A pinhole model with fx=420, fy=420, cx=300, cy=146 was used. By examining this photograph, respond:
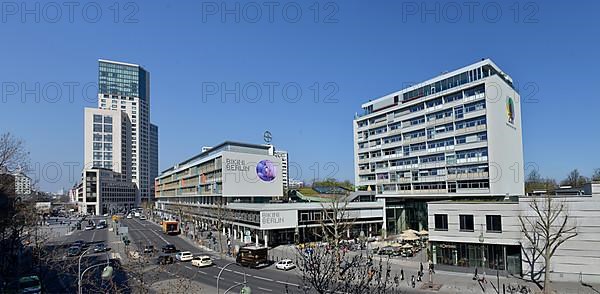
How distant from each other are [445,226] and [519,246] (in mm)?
7157

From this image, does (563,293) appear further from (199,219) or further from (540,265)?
(199,219)

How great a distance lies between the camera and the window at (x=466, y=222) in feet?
134

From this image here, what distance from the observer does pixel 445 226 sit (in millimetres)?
42875

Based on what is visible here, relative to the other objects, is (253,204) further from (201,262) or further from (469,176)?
(469,176)

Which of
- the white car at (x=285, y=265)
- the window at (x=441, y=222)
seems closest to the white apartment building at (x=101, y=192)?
the white car at (x=285, y=265)

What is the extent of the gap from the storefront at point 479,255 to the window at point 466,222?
1.48 meters

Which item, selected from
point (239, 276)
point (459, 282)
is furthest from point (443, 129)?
point (239, 276)

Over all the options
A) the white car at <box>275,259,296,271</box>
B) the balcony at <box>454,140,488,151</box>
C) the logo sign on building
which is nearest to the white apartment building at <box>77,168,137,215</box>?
the logo sign on building

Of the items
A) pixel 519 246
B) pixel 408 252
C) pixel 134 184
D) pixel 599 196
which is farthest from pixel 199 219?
pixel 134 184

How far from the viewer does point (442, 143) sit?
2571 inches

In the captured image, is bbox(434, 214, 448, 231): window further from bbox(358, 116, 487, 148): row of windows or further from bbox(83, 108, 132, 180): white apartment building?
bbox(83, 108, 132, 180): white apartment building

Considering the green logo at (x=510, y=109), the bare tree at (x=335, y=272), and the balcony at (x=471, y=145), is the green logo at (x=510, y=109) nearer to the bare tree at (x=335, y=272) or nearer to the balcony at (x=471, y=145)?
the balcony at (x=471, y=145)

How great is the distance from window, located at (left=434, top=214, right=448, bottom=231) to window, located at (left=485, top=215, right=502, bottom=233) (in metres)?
4.24

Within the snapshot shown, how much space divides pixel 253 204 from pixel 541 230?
37.6 meters
